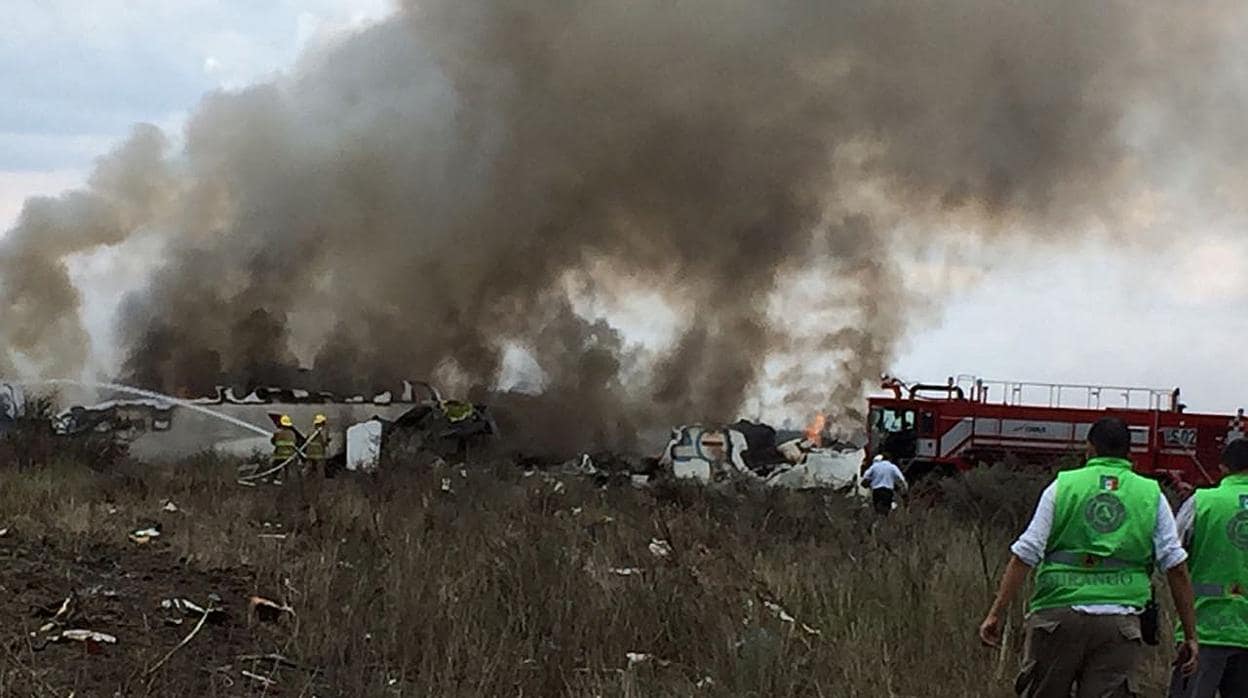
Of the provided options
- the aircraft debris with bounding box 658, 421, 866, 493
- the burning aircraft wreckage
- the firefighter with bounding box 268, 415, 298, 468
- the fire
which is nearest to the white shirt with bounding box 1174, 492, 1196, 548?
the firefighter with bounding box 268, 415, 298, 468

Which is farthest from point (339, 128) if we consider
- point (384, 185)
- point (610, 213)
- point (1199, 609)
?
point (1199, 609)

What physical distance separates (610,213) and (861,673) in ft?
68.5

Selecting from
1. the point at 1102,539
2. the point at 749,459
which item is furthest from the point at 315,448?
the point at 1102,539

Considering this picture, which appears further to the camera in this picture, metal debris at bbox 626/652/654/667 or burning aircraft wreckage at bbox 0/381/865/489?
burning aircraft wreckage at bbox 0/381/865/489

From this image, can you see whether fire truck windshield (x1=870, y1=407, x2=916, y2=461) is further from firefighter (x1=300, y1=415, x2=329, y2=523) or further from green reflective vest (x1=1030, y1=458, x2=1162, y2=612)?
green reflective vest (x1=1030, y1=458, x2=1162, y2=612)

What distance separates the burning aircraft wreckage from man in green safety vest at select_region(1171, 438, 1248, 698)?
55.7 feet

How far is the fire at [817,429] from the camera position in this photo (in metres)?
31.4

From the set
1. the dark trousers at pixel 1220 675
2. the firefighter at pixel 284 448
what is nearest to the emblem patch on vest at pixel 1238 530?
the dark trousers at pixel 1220 675

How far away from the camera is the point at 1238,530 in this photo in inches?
260

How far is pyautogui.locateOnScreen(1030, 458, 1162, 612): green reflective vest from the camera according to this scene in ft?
19.5

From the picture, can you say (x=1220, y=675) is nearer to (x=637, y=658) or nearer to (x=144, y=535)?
(x=637, y=658)

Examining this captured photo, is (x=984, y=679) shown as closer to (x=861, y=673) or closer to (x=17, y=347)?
(x=861, y=673)

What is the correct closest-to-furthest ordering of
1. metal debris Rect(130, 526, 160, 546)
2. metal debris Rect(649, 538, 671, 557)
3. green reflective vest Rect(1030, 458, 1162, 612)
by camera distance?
green reflective vest Rect(1030, 458, 1162, 612)
metal debris Rect(130, 526, 160, 546)
metal debris Rect(649, 538, 671, 557)

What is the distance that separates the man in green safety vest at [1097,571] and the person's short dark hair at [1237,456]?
1.02m
